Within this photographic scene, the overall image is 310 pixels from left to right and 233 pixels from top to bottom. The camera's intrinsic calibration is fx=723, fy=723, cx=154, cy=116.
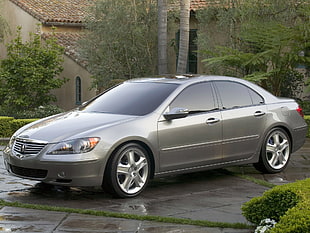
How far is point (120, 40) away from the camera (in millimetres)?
24531

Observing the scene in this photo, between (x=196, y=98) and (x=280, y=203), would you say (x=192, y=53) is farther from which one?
(x=280, y=203)

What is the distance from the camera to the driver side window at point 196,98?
9.86m

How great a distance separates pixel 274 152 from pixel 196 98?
1.70 metres

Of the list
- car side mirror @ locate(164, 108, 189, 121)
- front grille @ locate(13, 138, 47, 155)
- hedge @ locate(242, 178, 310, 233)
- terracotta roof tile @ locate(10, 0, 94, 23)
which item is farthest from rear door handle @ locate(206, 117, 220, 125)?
terracotta roof tile @ locate(10, 0, 94, 23)

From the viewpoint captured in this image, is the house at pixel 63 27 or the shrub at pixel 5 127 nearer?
the shrub at pixel 5 127

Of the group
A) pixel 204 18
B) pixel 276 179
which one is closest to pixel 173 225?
pixel 276 179

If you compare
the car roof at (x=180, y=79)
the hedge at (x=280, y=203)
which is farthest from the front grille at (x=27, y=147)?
the hedge at (x=280, y=203)

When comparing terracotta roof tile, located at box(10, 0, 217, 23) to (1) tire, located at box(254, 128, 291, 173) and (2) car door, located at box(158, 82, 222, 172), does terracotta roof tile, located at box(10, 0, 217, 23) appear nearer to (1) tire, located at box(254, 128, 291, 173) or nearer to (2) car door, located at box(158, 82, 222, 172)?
(1) tire, located at box(254, 128, 291, 173)

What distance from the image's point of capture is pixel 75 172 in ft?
28.6

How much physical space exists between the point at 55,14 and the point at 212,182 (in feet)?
72.0

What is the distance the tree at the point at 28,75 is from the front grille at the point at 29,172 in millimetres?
15981

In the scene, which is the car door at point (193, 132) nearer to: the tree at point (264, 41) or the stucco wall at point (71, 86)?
the tree at point (264, 41)

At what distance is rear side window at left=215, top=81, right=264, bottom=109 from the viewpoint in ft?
34.3

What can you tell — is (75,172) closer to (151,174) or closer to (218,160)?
(151,174)
